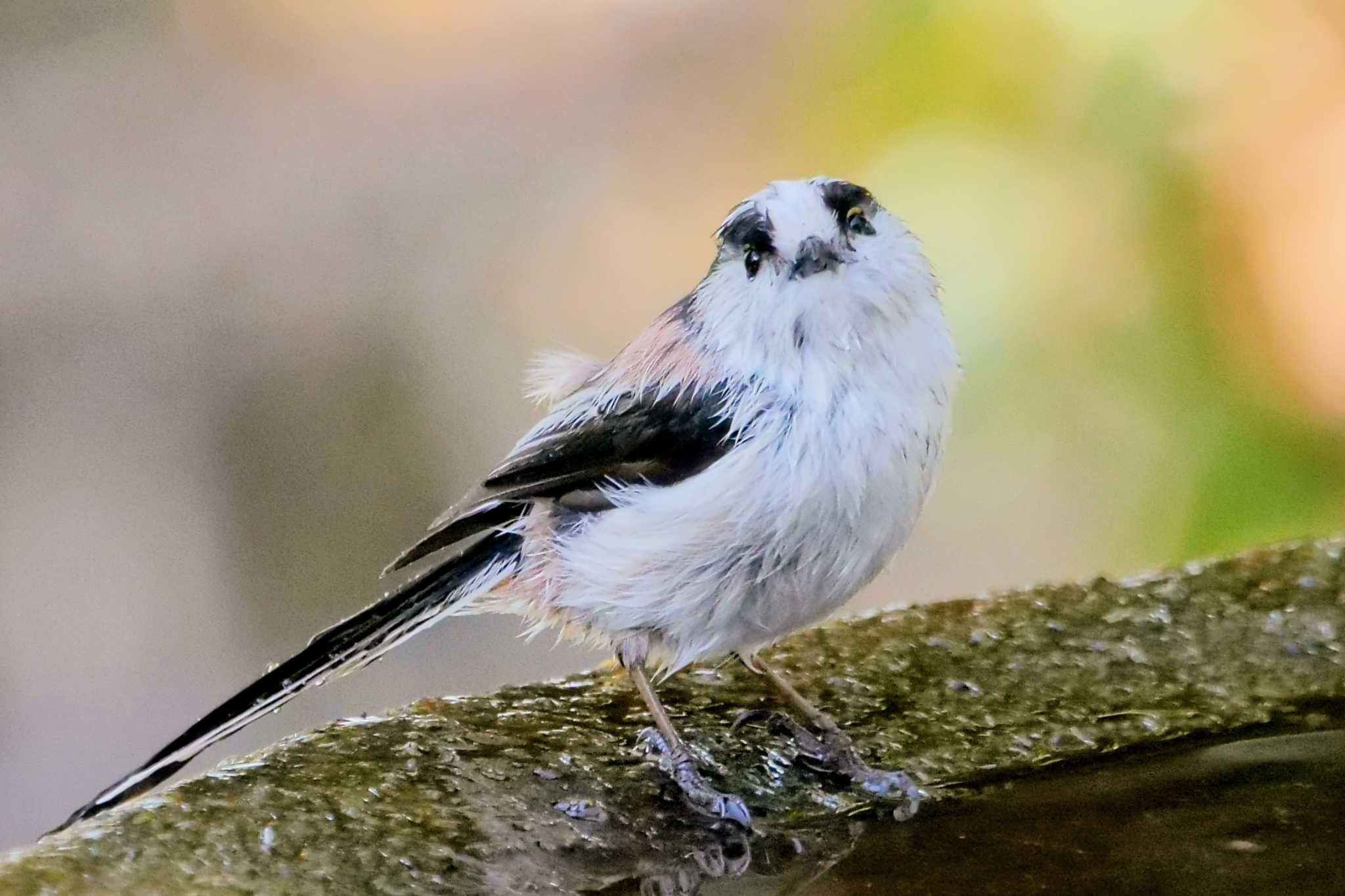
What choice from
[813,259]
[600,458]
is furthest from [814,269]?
[600,458]

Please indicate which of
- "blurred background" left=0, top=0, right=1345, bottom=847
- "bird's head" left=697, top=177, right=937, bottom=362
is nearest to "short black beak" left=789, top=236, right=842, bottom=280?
"bird's head" left=697, top=177, right=937, bottom=362

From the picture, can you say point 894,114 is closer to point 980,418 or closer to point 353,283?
point 980,418

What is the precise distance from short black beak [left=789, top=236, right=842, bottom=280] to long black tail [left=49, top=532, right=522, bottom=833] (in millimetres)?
691

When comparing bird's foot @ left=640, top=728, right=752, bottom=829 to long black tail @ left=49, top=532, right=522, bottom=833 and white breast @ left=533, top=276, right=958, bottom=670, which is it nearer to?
white breast @ left=533, top=276, right=958, bottom=670

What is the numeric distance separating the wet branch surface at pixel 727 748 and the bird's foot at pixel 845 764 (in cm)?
2

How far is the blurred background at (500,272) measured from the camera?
397cm

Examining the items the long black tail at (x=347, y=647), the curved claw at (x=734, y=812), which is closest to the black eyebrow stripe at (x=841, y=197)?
the long black tail at (x=347, y=647)

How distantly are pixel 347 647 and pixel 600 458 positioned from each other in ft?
1.68

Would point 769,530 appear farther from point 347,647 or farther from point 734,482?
point 347,647

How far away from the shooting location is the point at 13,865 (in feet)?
4.96

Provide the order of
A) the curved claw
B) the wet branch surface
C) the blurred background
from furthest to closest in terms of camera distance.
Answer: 1. the blurred background
2. the curved claw
3. the wet branch surface

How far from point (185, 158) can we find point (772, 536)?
13.1ft

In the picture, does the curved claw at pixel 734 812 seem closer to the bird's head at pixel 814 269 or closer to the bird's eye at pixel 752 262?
the bird's head at pixel 814 269

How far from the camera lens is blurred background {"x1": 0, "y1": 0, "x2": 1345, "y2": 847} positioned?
3.97m
